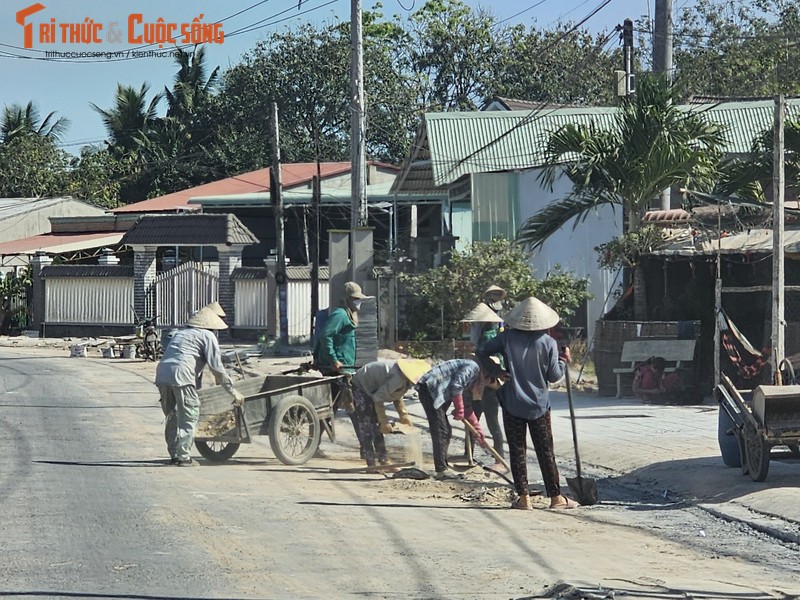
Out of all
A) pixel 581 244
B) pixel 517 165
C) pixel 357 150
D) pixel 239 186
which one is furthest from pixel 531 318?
pixel 239 186

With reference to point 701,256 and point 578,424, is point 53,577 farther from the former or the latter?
point 701,256

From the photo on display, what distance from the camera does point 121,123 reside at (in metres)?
58.0

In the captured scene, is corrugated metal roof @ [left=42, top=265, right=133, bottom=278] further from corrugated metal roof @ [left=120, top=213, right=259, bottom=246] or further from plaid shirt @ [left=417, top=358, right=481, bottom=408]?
plaid shirt @ [left=417, top=358, right=481, bottom=408]

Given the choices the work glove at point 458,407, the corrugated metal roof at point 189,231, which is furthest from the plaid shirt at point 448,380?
the corrugated metal roof at point 189,231

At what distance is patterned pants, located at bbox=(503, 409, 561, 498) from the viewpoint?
10227 mm

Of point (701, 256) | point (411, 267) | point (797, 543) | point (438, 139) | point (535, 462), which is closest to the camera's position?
point (797, 543)

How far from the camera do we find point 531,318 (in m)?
10.2

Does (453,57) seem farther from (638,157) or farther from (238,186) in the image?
(638,157)

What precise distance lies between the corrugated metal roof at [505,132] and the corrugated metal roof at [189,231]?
534 cm

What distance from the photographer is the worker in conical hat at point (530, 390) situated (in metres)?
10.2

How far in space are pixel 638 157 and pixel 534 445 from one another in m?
9.62

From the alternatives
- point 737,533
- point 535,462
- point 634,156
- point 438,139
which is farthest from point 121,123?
point 737,533

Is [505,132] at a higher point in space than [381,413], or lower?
higher

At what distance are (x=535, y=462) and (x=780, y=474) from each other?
3205mm
